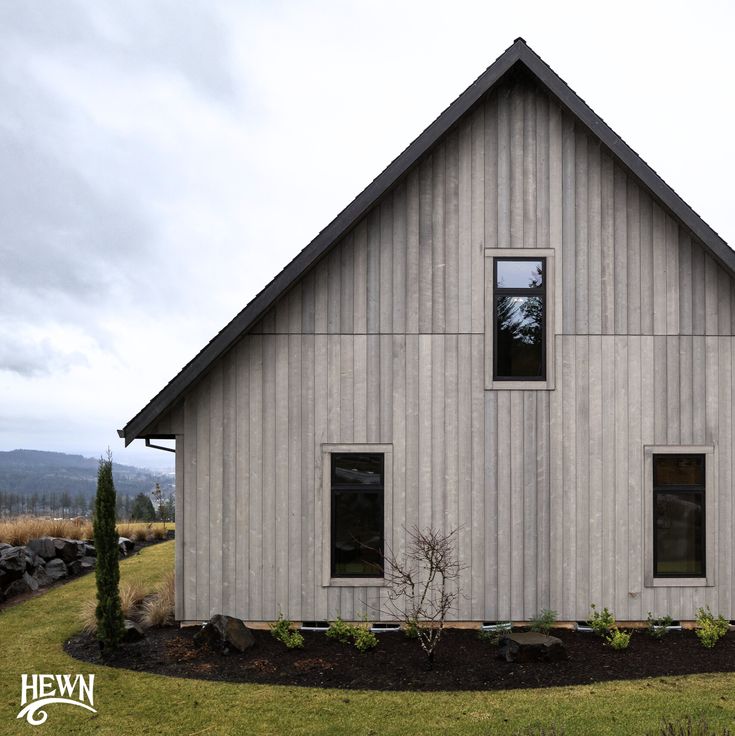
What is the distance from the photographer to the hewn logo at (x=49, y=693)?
18.8 feet

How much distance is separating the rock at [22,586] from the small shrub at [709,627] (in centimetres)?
1081

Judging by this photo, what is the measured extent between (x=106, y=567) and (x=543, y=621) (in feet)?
18.5

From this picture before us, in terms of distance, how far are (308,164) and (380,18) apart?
65.2 meters

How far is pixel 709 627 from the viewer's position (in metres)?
7.38

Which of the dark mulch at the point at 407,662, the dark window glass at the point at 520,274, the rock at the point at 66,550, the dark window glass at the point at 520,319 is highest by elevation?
the dark window glass at the point at 520,274

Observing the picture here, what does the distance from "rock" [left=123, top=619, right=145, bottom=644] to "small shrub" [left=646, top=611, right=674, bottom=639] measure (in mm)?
6675

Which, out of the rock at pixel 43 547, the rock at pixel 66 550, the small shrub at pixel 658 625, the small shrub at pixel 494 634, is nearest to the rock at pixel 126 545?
the rock at pixel 66 550

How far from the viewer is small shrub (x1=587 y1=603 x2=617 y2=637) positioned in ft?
24.9

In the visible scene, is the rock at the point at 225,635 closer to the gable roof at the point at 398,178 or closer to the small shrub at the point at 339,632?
the small shrub at the point at 339,632

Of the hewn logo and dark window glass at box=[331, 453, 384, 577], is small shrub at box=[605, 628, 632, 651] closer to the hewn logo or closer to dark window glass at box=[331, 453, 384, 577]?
dark window glass at box=[331, 453, 384, 577]

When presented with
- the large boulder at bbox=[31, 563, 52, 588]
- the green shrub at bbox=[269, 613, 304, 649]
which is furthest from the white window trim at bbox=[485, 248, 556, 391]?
the large boulder at bbox=[31, 563, 52, 588]

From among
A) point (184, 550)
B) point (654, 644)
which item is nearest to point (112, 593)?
point (184, 550)

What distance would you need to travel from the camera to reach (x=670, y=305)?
7984 millimetres

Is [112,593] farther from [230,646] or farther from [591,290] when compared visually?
[591,290]
